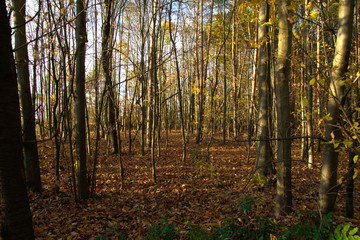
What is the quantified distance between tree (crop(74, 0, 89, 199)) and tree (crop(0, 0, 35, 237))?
3062 millimetres

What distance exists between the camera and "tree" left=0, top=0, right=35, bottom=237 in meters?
1.88

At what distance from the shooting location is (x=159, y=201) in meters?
5.44

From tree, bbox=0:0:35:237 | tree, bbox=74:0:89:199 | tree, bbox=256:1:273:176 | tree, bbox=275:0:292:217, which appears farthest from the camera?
tree, bbox=256:1:273:176

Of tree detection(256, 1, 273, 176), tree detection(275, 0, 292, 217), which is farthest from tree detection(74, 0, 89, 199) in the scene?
tree detection(256, 1, 273, 176)

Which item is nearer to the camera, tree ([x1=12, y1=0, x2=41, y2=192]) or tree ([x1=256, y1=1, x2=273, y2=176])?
tree ([x1=12, y1=0, x2=41, y2=192])

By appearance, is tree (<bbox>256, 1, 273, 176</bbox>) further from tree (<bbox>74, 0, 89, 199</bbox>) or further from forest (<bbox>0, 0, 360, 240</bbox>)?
tree (<bbox>74, 0, 89, 199</bbox>)

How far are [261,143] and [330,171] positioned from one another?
3052 millimetres

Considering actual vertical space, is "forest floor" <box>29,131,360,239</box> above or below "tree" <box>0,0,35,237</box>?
below

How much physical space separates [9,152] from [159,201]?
4.11m

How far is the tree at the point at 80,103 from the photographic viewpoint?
4863mm

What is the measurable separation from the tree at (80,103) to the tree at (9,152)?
306cm

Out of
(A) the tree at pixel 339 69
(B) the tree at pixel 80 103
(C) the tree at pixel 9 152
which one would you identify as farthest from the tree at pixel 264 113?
(C) the tree at pixel 9 152

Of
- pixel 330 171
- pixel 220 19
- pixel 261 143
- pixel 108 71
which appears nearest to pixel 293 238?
pixel 330 171

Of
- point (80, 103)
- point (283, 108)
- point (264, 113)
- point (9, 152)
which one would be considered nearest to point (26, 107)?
point (80, 103)
